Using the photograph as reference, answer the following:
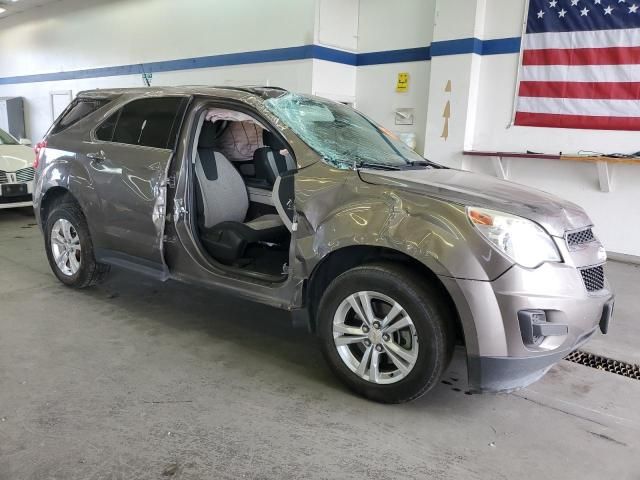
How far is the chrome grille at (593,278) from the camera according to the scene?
2527 mm

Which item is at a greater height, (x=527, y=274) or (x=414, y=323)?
(x=527, y=274)

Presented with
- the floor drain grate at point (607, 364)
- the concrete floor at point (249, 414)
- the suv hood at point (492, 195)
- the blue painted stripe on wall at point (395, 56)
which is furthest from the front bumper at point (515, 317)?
the blue painted stripe on wall at point (395, 56)

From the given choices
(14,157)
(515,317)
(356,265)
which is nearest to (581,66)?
(356,265)

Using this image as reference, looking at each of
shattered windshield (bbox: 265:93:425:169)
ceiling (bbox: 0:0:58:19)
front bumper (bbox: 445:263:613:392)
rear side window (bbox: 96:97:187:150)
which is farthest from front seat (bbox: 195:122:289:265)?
ceiling (bbox: 0:0:58:19)

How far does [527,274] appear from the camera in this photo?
7.59ft

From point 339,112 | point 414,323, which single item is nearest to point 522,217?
point 414,323

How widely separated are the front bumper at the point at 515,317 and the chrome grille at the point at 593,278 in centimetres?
8

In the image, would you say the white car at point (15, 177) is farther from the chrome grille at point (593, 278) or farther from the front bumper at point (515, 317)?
the chrome grille at point (593, 278)

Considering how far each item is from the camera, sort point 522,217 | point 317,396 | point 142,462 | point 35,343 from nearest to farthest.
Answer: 1. point 142,462
2. point 522,217
3. point 317,396
4. point 35,343

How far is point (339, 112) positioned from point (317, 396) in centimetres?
200

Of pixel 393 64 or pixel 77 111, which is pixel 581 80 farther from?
pixel 77 111

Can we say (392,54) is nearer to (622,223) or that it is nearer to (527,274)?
(622,223)

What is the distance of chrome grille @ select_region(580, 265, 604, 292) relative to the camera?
2527 millimetres

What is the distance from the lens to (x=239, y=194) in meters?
4.00
